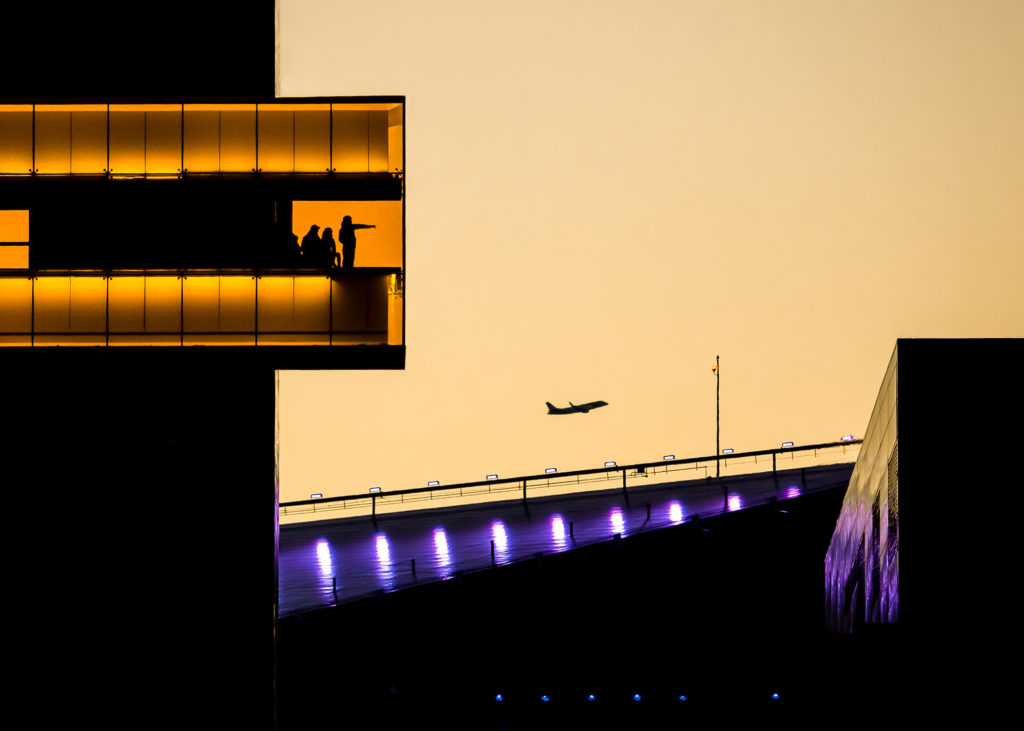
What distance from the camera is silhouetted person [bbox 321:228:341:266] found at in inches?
1005

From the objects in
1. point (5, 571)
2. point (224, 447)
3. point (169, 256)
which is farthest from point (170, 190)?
point (5, 571)

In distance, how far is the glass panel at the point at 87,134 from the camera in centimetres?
2527

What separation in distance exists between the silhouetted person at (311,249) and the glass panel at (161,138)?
3.01 metres

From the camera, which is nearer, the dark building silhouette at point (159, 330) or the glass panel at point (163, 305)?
the dark building silhouette at point (159, 330)

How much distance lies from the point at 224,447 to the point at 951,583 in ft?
48.3

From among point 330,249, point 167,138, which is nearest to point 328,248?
point 330,249

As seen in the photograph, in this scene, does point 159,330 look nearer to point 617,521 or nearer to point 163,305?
point 163,305

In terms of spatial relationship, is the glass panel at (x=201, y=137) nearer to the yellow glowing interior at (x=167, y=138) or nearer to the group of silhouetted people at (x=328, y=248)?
the yellow glowing interior at (x=167, y=138)

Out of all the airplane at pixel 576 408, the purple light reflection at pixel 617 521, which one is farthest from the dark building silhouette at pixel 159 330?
the airplane at pixel 576 408

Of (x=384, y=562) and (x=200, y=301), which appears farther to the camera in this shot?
(x=384, y=562)

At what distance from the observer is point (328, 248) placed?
83.8ft

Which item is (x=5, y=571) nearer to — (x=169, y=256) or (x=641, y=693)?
(x=169, y=256)

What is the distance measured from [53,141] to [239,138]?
3703mm

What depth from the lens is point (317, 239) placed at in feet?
83.7
